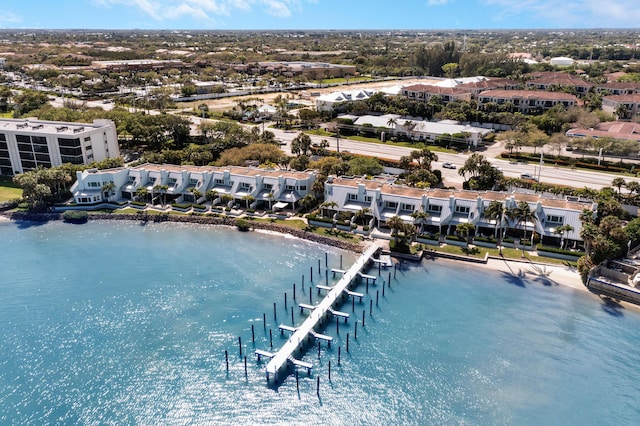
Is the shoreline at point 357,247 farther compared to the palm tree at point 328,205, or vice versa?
the palm tree at point 328,205

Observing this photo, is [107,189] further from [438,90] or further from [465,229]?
[438,90]

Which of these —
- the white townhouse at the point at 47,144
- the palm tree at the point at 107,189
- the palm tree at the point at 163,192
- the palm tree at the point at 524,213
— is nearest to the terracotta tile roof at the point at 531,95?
the palm tree at the point at 524,213

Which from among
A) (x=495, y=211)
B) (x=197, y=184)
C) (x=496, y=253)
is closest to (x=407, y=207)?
(x=495, y=211)

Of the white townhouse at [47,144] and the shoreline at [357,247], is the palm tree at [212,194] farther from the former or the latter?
the white townhouse at [47,144]

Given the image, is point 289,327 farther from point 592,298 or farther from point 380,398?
point 592,298

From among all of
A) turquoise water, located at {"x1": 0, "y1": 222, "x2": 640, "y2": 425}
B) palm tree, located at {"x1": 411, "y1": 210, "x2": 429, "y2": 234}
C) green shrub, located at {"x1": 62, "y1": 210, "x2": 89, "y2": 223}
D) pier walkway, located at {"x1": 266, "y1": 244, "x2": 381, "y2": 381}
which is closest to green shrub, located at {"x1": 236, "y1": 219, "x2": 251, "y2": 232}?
turquoise water, located at {"x1": 0, "y1": 222, "x2": 640, "y2": 425}

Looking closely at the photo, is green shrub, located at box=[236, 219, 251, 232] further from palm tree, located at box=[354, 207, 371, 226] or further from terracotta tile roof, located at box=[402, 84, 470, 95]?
terracotta tile roof, located at box=[402, 84, 470, 95]

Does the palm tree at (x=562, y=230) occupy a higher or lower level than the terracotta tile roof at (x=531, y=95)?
lower
